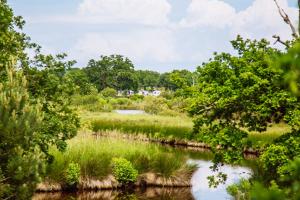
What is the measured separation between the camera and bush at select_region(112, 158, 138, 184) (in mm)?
21719

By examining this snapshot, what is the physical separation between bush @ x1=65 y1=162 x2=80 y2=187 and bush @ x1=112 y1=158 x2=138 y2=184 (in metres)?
1.82

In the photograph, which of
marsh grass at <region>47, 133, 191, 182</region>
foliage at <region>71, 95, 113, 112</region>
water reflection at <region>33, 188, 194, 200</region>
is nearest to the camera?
water reflection at <region>33, 188, 194, 200</region>

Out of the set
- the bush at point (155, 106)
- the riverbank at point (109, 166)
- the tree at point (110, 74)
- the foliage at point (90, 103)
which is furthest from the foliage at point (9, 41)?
the tree at point (110, 74)

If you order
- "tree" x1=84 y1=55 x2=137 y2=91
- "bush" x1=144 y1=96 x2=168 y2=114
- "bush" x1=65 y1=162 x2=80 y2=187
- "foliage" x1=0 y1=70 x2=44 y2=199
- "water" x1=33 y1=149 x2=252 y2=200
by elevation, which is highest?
"tree" x1=84 y1=55 x2=137 y2=91

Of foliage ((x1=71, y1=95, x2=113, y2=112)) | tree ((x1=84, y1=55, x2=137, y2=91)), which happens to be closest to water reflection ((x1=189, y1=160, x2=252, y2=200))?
foliage ((x1=71, y1=95, x2=113, y2=112))

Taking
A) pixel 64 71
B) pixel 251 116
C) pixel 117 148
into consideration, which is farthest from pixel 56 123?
pixel 117 148

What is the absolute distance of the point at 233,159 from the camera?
51.2 feet

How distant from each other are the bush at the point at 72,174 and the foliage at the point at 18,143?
1000 centimetres

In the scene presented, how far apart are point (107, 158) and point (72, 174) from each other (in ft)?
7.42

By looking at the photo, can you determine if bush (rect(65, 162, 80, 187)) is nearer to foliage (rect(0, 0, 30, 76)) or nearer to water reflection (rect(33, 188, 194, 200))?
water reflection (rect(33, 188, 194, 200))

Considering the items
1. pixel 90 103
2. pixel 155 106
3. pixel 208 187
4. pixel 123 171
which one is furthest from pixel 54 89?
pixel 90 103

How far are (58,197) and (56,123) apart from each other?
5.64 meters

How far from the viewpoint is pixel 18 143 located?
34.7 ft

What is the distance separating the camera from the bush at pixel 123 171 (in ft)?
71.3
